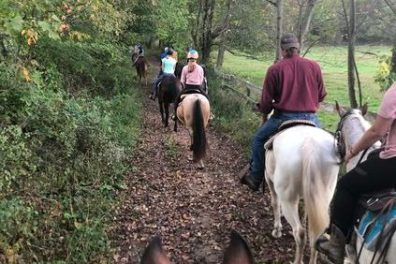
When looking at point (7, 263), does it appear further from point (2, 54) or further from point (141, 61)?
point (141, 61)

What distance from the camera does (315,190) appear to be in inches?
177

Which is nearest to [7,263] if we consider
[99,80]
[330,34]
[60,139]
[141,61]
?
[60,139]

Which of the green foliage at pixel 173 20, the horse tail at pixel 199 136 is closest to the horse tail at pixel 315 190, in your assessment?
the horse tail at pixel 199 136

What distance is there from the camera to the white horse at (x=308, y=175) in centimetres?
450

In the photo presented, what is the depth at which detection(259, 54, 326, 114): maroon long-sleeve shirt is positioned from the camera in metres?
5.50

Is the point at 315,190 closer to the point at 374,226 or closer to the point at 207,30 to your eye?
the point at 374,226

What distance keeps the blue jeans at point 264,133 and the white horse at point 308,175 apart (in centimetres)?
59

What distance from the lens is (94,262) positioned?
5148 mm

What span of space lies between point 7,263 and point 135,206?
287 centimetres

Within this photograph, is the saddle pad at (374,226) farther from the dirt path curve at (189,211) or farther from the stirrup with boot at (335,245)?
the dirt path curve at (189,211)

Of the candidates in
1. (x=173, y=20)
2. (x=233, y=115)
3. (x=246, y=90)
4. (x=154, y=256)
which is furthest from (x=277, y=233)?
(x=173, y=20)

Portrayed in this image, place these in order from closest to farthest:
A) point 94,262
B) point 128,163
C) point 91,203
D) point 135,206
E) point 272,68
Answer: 1. point 94,262
2. point 272,68
3. point 91,203
4. point 135,206
5. point 128,163

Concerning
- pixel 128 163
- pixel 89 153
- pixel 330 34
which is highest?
pixel 330 34

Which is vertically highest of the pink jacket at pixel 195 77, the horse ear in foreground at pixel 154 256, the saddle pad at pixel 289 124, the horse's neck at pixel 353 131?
the horse ear in foreground at pixel 154 256
